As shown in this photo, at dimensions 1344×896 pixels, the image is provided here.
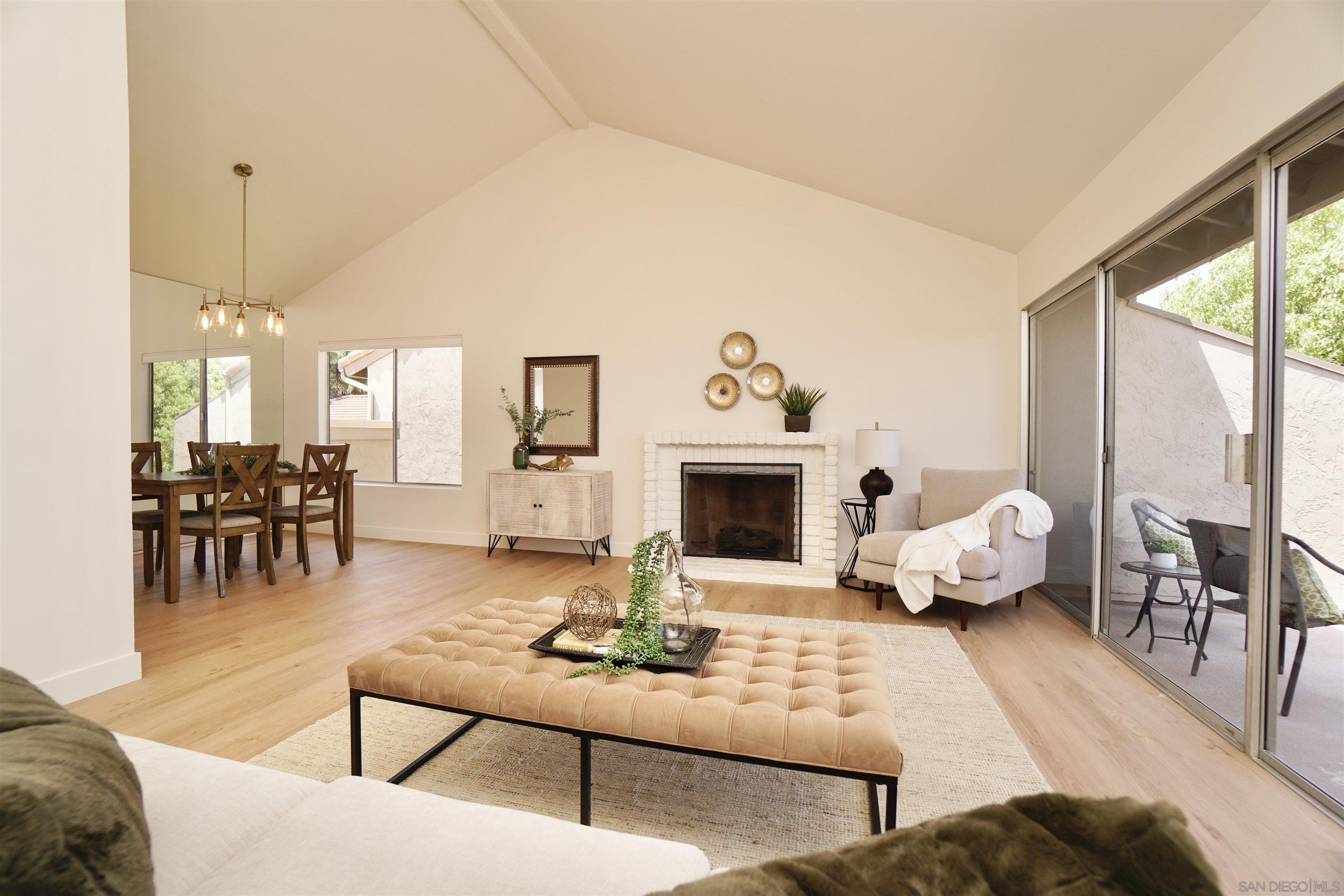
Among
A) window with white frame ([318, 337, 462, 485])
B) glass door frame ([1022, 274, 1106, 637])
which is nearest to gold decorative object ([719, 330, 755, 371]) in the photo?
glass door frame ([1022, 274, 1106, 637])

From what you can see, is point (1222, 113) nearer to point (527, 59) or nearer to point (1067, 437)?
point (1067, 437)

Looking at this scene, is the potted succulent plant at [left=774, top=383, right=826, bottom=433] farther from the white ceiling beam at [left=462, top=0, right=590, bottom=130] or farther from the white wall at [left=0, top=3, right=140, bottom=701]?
the white wall at [left=0, top=3, right=140, bottom=701]

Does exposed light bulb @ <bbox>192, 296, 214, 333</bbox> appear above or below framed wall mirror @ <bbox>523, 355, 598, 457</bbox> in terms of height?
above

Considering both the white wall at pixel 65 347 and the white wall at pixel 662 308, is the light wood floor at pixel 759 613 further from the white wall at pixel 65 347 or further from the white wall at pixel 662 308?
the white wall at pixel 662 308

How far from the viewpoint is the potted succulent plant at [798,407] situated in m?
4.83

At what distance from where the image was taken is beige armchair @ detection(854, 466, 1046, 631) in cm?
346

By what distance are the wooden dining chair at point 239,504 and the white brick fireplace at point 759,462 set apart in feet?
8.92

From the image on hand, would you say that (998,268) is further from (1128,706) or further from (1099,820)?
(1099,820)

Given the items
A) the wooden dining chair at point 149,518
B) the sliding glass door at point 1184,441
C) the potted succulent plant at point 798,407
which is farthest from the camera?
the potted succulent plant at point 798,407

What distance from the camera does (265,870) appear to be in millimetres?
886

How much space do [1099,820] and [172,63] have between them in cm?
527

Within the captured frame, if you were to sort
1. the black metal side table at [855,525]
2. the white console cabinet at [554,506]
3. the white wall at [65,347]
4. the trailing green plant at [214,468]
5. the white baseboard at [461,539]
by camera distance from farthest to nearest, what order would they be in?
the white baseboard at [461,539]
the white console cabinet at [554,506]
the black metal side table at [855,525]
the trailing green plant at [214,468]
the white wall at [65,347]

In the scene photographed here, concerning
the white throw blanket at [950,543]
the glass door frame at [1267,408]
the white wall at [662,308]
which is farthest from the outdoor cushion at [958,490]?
the glass door frame at [1267,408]

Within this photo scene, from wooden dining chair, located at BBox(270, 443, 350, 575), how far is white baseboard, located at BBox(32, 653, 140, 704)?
77.5 inches
